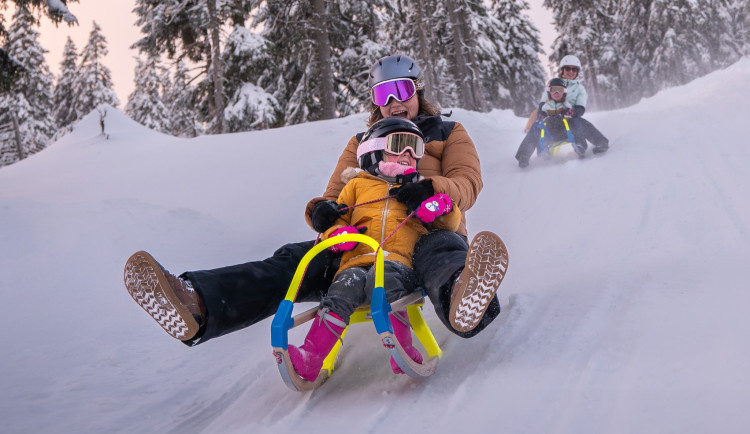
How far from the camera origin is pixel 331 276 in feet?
9.03

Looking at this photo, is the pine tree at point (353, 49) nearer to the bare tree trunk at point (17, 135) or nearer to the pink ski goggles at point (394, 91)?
the pink ski goggles at point (394, 91)

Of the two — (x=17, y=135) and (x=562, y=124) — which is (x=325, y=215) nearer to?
(x=562, y=124)

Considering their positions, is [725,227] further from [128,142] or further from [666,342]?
[128,142]

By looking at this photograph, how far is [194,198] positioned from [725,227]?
480cm

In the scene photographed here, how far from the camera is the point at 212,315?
2.20m

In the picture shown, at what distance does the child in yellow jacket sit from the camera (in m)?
2.16

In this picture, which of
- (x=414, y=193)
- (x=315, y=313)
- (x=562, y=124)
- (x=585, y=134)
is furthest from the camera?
(x=562, y=124)

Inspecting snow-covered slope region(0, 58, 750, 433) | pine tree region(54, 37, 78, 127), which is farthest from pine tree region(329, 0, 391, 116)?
pine tree region(54, 37, 78, 127)

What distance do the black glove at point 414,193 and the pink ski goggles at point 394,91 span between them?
1138 mm

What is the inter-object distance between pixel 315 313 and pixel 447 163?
134 cm

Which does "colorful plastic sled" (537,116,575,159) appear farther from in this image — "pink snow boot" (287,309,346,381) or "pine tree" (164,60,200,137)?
"pine tree" (164,60,200,137)

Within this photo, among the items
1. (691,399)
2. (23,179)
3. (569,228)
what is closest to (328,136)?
(23,179)

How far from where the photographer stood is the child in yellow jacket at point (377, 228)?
216 cm

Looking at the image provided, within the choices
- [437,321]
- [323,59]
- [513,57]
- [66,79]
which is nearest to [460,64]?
[323,59]
